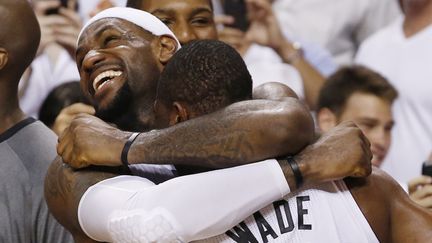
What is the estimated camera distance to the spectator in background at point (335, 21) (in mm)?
5820

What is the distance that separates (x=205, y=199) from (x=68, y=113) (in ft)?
7.27

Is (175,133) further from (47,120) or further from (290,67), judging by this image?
(290,67)

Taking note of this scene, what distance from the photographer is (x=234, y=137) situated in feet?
8.55

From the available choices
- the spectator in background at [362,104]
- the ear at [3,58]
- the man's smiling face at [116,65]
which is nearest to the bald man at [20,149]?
the ear at [3,58]

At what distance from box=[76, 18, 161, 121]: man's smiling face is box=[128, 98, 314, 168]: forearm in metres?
0.39

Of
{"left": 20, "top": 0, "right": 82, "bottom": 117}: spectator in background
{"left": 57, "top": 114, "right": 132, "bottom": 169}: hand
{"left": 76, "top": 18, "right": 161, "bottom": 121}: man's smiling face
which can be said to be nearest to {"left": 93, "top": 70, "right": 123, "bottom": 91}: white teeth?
{"left": 76, "top": 18, "right": 161, "bottom": 121}: man's smiling face

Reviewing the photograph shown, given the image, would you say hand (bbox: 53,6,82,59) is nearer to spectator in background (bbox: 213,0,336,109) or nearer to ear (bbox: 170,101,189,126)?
spectator in background (bbox: 213,0,336,109)

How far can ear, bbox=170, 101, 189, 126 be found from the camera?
270cm

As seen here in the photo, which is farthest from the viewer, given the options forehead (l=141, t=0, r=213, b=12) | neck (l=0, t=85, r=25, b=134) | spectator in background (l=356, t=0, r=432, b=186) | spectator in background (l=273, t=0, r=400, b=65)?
spectator in background (l=273, t=0, r=400, b=65)

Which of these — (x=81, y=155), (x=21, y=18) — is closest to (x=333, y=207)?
(x=81, y=155)

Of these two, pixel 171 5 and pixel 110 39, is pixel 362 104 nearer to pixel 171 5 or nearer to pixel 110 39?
pixel 171 5

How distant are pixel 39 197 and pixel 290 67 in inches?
95.8

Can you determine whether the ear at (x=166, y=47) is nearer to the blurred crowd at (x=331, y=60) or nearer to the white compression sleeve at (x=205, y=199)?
the white compression sleeve at (x=205, y=199)

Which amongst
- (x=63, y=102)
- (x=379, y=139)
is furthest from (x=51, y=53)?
(x=379, y=139)
